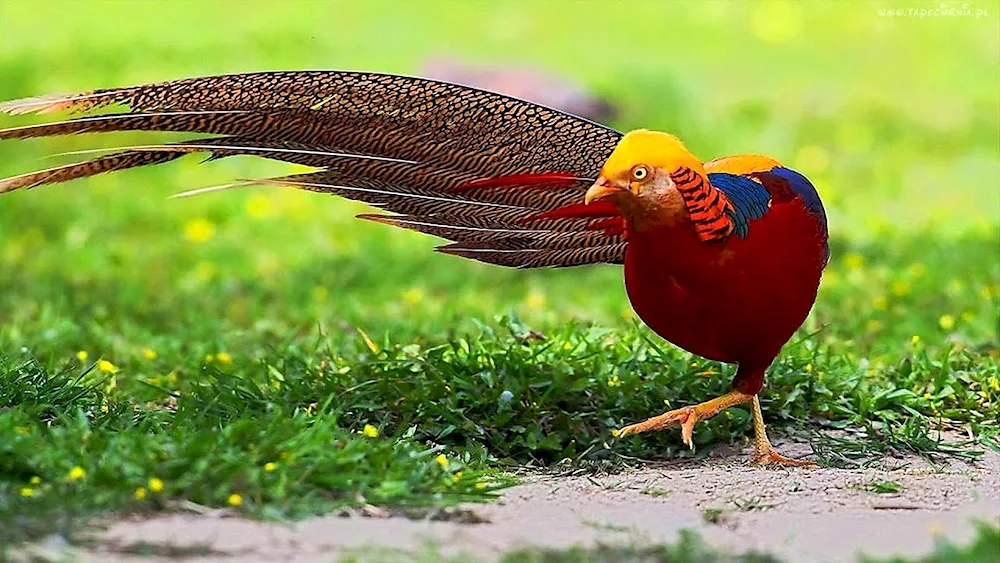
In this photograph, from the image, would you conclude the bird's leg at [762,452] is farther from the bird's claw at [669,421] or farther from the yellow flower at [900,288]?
the yellow flower at [900,288]

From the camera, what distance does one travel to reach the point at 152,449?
3.68 metres

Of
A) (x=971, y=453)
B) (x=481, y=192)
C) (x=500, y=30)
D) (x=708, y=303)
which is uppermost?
(x=500, y=30)

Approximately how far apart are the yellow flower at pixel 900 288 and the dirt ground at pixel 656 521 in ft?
9.15

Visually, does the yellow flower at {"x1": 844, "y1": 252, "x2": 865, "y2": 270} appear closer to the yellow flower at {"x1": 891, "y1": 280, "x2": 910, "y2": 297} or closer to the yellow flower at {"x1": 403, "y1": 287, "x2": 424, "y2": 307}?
the yellow flower at {"x1": 891, "y1": 280, "x2": 910, "y2": 297}

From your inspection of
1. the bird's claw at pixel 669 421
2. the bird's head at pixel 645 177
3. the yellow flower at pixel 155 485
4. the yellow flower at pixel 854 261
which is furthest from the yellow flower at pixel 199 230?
the yellow flower at pixel 155 485

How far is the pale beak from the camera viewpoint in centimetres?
389

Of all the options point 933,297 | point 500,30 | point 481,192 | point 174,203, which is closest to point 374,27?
point 500,30

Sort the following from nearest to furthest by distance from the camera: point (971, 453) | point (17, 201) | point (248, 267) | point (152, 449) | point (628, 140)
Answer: point (152, 449)
point (628, 140)
point (971, 453)
point (248, 267)
point (17, 201)

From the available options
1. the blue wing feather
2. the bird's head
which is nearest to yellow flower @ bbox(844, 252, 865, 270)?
the blue wing feather

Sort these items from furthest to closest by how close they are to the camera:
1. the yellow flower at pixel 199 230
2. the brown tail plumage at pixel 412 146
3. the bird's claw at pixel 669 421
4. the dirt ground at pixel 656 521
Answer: the yellow flower at pixel 199 230
the bird's claw at pixel 669 421
the brown tail plumage at pixel 412 146
the dirt ground at pixel 656 521

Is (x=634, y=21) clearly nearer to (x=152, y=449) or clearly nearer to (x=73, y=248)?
(x=73, y=248)

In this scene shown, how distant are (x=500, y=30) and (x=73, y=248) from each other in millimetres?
6371

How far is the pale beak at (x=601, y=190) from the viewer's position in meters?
3.89

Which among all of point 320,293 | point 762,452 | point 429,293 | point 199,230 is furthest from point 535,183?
point 199,230
